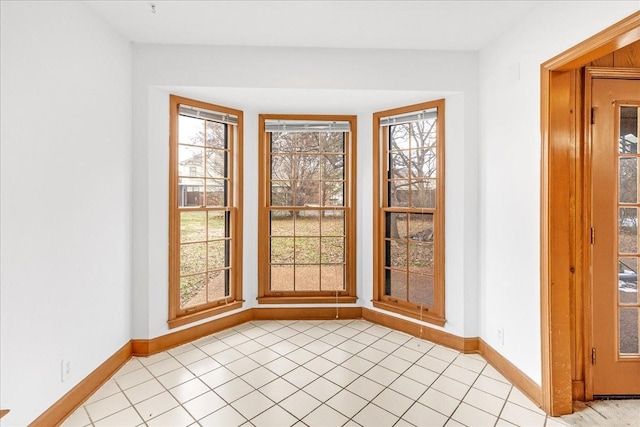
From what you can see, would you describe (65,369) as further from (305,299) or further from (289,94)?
(289,94)

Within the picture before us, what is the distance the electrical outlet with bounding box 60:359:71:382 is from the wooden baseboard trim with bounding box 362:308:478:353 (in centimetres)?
265

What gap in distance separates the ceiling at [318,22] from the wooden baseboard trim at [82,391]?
2.69 meters

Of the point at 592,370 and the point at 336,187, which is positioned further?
the point at 336,187

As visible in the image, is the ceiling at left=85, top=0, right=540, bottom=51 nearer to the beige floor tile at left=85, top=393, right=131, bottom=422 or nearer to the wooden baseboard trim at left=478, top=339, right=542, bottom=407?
the wooden baseboard trim at left=478, top=339, right=542, bottom=407

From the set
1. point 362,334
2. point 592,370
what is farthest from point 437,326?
point 592,370

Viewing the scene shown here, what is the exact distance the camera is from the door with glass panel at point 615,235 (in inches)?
82.0

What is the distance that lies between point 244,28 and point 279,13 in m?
0.37

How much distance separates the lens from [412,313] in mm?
3113

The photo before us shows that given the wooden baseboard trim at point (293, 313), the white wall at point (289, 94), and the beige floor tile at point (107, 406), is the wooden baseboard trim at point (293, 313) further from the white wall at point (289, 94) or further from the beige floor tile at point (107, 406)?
the beige floor tile at point (107, 406)

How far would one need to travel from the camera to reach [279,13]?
2293mm

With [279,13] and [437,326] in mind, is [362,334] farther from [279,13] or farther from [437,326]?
[279,13]

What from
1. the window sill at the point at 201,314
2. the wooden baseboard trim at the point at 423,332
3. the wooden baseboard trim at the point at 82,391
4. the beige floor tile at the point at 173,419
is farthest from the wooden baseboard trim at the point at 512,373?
the wooden baseboard trim at the point at 82,391

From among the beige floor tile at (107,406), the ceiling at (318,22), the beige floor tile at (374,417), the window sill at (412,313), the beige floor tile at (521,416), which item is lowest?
the beige floor tile at (521,416)

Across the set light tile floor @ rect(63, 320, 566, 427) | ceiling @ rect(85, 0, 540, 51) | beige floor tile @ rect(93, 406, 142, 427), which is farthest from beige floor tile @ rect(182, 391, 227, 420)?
ceiling @ rect(85, 0, 540, 51)
